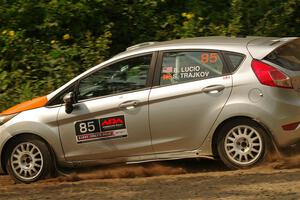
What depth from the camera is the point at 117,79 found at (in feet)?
26.4

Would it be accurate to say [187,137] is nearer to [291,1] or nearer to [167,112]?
[167,112]

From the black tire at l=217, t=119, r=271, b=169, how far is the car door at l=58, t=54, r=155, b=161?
95cm

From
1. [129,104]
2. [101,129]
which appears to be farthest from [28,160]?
[129,104]

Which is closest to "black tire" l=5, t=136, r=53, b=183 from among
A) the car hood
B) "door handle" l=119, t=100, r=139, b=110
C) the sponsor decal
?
the car hood

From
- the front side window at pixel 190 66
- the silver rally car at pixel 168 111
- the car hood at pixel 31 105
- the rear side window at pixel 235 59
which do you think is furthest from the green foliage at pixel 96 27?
the rear side window at pixel 235 59

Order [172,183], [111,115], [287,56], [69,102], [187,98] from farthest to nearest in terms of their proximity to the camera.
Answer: [69,102] → [111,115] → [287,56] → [187,98] → [172,183]

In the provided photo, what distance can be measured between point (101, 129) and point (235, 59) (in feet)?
6.18

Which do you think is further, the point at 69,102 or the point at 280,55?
the point at 69,102

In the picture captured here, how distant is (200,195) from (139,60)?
2.23 m

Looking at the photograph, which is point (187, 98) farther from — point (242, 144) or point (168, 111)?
point (242, 144)

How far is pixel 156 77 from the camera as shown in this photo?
786cm

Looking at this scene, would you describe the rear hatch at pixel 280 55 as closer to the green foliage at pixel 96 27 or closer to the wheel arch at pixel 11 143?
the wheel arch at pixel 11 143

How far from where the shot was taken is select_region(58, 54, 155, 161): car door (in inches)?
309

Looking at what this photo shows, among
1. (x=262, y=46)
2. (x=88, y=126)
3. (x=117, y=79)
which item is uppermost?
(x=262, y=46)
